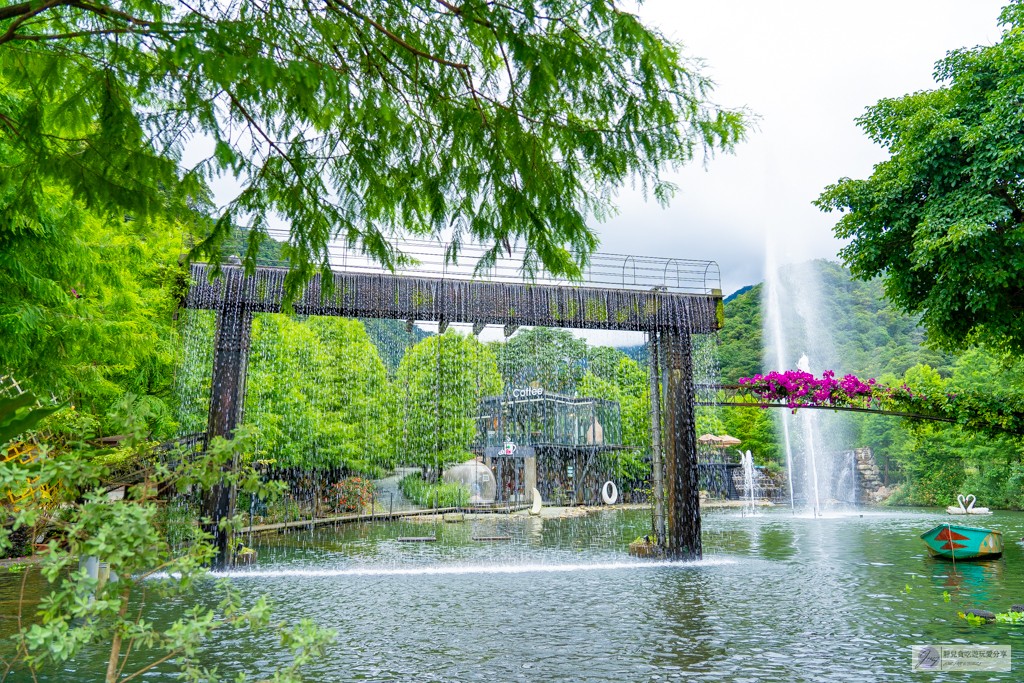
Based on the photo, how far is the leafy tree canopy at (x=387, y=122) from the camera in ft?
10.5

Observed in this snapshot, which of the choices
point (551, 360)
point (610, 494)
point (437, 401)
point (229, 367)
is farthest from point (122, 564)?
point (551, 360)

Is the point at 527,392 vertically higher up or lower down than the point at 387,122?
higher up

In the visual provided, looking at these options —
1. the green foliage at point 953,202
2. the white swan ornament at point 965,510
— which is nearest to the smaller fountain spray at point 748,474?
the white swan ornament at point 965,510

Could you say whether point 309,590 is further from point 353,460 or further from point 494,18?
point 353,460

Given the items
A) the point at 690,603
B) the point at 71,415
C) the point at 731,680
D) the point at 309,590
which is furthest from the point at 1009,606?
the point at 71,415

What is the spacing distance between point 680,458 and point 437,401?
16.6 m

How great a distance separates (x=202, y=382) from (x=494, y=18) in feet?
56.1

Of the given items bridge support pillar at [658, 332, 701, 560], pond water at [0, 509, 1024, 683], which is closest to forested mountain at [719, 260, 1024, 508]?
pond water at [0, 509, 1024, 683]

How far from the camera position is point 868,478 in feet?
136

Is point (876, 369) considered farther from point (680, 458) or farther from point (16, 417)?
point (16, 417)

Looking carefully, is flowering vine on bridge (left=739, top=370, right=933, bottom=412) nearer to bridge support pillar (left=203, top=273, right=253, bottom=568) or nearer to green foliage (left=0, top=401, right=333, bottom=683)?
bridge support pillar (left=203, top=273, right=253, bottom=568)

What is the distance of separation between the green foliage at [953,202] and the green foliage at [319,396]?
45.7 ft

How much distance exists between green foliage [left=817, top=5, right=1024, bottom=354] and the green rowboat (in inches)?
127

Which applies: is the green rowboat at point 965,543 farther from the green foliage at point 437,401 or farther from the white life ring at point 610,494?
the white life ring at point 610,494
